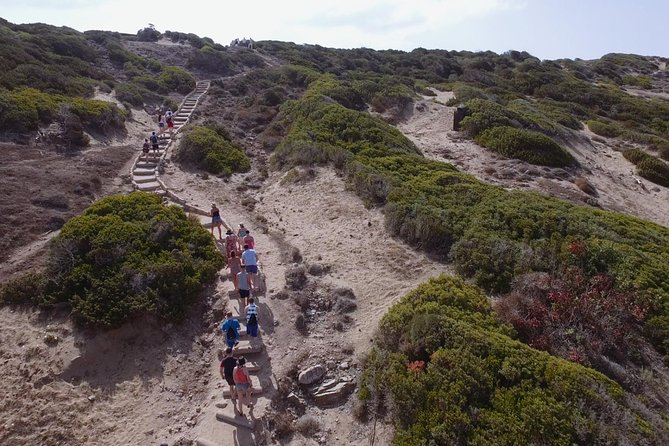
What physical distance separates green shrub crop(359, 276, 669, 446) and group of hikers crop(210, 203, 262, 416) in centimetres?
255

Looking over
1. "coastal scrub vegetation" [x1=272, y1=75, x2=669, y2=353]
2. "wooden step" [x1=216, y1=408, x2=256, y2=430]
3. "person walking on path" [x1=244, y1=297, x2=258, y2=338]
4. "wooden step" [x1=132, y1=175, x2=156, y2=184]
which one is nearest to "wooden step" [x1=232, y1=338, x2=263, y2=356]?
"person walking on path" [x1=244, y1=297, x2=258, y2=338]

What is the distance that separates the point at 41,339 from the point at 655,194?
2864 cm

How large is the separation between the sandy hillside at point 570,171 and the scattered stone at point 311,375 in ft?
51.1

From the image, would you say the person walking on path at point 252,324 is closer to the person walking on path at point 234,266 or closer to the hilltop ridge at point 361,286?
the hilltop ridge at point 361,286

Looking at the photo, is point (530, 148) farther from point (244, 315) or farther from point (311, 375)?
point (311, 375)

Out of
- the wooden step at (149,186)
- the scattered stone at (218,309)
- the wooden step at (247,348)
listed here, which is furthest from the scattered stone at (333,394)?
the wooden step at (149,186)

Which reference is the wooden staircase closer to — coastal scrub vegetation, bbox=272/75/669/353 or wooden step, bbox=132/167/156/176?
wooden step, bbox=132/167/156/176

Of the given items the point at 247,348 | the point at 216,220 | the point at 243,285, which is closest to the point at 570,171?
the point at 216,220

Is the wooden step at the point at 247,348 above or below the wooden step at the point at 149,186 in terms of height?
below

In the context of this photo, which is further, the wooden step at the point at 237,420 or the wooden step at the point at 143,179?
the wooden step at the point at 143,179

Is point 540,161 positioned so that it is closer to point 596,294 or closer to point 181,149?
point 596,294

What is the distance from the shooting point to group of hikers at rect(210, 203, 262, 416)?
929cm

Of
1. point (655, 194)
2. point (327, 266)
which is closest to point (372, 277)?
point (327, 266)

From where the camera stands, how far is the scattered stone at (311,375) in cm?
995
